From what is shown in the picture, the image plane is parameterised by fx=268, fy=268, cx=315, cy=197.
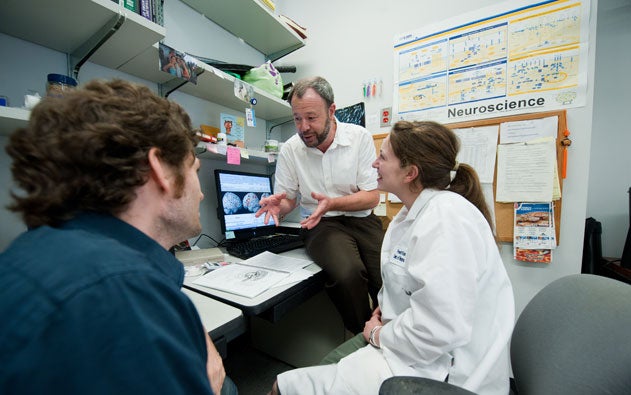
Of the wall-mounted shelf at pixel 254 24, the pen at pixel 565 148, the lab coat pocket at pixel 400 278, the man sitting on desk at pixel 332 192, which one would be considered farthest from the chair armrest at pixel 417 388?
the wall-mounted shelf at pixel 254 24

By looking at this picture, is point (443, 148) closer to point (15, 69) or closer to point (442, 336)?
point (442, 336)

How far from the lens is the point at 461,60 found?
4.92 feet

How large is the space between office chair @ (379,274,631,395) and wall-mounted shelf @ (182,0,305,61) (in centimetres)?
180

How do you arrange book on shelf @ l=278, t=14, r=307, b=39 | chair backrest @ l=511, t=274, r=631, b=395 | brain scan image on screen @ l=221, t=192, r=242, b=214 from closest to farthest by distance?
chair backrest @ l=511, t=274, r=631, b=395 → brain scan image on screen @ l=221, t=192, r=242, b=214 → book on shelf @ l=278, t=14, r=307, b=39

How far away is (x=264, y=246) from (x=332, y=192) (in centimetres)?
46

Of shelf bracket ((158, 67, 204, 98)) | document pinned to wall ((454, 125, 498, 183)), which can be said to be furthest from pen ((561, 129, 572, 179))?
shelf bracket ((158, 67, 204, 98))

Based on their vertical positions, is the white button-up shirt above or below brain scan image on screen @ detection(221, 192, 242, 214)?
above

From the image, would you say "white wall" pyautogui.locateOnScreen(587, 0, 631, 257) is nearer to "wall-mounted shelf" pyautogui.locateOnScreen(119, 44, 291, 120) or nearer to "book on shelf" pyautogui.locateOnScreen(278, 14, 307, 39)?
"book on shelf" pyautogui.locateOnScreen(278, 14, 307, 39)

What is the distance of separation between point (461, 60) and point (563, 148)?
2.24 ft

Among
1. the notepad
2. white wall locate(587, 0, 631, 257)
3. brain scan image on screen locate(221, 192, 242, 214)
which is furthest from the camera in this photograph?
white wall locate(587, 0, 631, 257)

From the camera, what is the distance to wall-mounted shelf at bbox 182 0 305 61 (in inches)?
59.4

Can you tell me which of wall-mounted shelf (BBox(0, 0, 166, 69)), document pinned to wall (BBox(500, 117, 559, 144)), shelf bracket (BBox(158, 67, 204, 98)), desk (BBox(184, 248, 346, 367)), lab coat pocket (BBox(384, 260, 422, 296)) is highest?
wall-mounted shelf (BBox(0, 0, 166, 69))

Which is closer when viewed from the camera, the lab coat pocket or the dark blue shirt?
the dark blue shirt

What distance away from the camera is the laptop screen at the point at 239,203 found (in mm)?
1452
